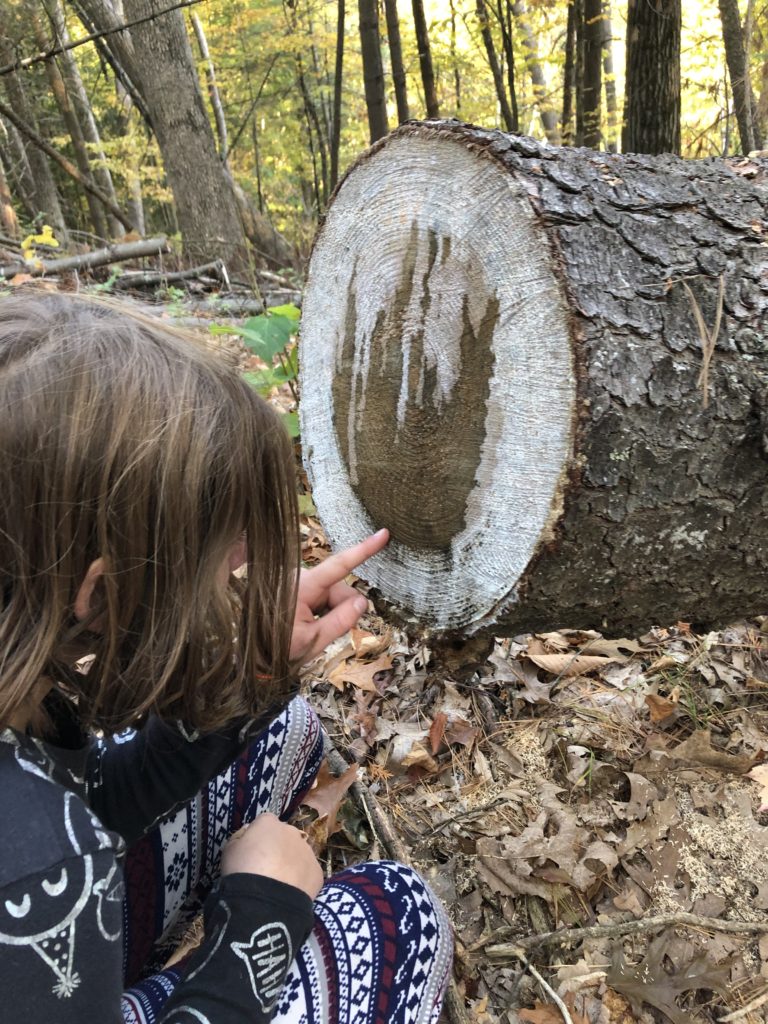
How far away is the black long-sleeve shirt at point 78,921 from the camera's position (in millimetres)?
761

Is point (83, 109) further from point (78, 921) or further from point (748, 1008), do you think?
point (748, 1008)

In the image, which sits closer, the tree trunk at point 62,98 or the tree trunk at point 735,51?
the tree trunk at point 735,51

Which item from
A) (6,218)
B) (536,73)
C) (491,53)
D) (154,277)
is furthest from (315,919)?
(536,73)

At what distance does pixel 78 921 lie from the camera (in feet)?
2.59

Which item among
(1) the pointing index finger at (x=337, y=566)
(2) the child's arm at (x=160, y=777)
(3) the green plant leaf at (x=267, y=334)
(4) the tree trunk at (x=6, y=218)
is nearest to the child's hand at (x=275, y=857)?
(2) the child's arm at (x=160, y=777)

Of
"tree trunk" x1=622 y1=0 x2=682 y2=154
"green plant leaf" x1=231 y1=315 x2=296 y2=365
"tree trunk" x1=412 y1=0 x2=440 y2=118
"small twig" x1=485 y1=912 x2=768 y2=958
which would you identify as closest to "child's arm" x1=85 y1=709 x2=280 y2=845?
"small twig" x1=485 y1=912 x2=768 y2=958

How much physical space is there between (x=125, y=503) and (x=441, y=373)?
0.69 metres

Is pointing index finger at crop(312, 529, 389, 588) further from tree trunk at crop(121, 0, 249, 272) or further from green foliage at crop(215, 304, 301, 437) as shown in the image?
tree trunk at crop(121, 0, 249, 272)

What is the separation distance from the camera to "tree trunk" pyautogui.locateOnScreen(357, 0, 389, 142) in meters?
5.15

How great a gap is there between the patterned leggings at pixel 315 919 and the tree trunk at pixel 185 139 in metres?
6.11

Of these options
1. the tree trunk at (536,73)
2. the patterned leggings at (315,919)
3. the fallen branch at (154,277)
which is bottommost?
the patterned leggings at (315,919)

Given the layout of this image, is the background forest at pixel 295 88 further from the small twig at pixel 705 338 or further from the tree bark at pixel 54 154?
the small twig at pixel 705 338

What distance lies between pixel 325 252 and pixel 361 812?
136 centimetres

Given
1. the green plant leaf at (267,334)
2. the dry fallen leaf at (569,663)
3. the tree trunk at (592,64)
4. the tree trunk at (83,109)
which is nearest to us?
the dry fallen leaf at (569,663)
